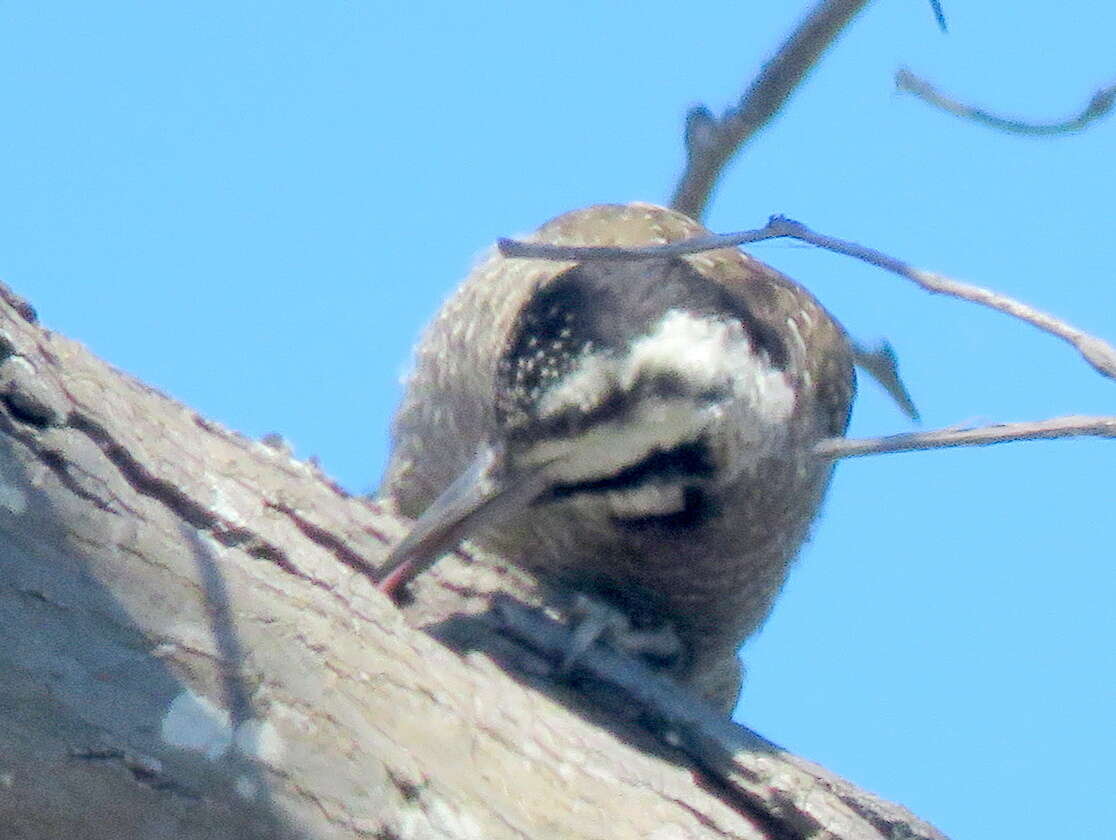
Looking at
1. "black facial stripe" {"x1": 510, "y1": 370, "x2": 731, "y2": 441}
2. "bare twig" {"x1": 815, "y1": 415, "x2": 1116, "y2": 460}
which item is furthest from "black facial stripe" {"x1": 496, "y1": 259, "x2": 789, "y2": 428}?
"bare twig" {"x1": 815, "y1": 415, "x2": 1116, "y2": 460}

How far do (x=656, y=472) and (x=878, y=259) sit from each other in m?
1.52

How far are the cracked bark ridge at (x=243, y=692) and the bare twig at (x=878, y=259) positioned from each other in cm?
62

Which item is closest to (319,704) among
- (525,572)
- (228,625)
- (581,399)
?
(228,625)

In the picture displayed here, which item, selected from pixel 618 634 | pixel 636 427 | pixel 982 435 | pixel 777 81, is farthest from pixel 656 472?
pixel 982 435

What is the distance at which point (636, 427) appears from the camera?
3297mm

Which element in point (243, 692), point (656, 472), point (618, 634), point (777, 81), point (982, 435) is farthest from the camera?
point (777, 81)

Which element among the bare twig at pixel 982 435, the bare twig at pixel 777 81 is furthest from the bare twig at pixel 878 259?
the bare twig at pixel 777 81

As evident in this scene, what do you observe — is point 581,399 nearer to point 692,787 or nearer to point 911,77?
point 692,787

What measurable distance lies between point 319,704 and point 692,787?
2.16 feet

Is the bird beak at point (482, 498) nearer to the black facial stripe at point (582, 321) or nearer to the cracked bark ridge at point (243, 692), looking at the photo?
the black facial stripe at point (582, 321)

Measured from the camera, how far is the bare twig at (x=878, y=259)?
1720 millimetres

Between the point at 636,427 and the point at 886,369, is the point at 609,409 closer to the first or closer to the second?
the point at 636,427

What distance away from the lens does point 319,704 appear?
229 centimetres

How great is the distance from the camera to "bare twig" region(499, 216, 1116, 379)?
5.64 ft
